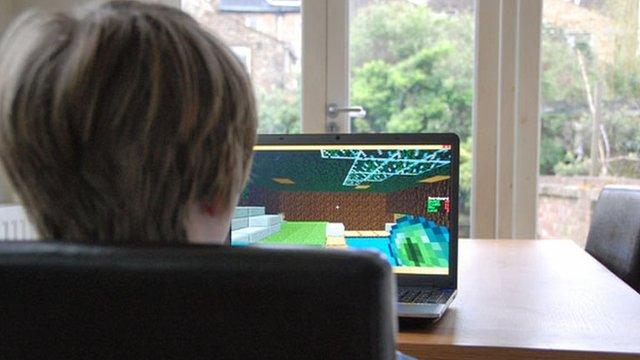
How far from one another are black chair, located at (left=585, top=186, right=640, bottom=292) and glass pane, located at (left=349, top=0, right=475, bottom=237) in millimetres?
937

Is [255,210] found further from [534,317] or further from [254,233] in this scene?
[534,317]

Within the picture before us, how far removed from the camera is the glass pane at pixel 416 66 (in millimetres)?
2938

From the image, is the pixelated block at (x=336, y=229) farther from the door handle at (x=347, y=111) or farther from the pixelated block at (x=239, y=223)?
the door handle at (x=347, y=111)

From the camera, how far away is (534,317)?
1.10 metres

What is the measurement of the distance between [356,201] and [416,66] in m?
1.76

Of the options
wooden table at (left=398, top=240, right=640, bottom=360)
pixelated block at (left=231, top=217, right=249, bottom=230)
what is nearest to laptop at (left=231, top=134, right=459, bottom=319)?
pixelated block at (left=231, top=217, right=249, bottom=230)

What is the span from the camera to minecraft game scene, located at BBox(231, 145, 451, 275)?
1290 mm

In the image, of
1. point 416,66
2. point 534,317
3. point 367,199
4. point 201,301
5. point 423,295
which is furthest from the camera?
point 416,66

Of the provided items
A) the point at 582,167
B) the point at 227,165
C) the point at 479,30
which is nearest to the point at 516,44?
the point at 479,30

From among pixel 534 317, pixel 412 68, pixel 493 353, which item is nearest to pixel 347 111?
pixel 412 68

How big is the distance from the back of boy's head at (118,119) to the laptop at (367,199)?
73cm

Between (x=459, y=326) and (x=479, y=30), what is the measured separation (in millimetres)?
2062

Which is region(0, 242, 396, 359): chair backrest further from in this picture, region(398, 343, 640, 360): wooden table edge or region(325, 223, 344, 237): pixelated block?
region(325, 223, 344, 237): pixelated block

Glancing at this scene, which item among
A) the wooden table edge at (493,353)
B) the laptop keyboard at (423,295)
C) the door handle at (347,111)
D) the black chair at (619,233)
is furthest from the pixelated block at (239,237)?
the door handle at (347,111)
